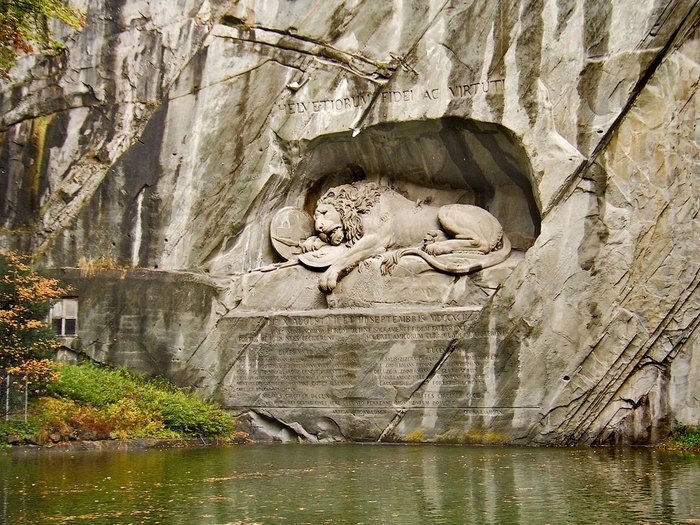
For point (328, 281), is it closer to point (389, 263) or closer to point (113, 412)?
point (389, 263)

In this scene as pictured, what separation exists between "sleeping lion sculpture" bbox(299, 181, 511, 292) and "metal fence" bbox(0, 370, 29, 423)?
4.53 m

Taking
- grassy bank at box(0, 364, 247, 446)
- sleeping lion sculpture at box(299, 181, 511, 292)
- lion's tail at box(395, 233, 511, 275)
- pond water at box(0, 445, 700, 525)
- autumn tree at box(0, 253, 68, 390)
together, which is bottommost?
pond water at box(0, 445, 700, 525)

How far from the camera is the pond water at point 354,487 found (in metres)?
6.51

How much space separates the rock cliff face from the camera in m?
11.8

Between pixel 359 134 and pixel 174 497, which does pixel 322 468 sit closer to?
pixel 174 497

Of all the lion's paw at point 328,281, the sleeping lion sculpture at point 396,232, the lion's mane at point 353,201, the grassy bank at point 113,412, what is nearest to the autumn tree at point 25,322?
the grassy bank at point 113,412

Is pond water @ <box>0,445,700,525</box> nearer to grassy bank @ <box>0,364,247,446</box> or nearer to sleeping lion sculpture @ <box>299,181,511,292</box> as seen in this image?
grassy bank @ <box>0,364,247,446</box>

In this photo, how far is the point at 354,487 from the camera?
7938 mm

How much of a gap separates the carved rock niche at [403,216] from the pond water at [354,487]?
111 inches

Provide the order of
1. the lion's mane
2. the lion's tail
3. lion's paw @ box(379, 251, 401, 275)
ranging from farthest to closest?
the lion's mane
lion's paw @ box(379, 251, 401, 275)
the lion's tail

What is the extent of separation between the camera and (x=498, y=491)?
7613 millimetres

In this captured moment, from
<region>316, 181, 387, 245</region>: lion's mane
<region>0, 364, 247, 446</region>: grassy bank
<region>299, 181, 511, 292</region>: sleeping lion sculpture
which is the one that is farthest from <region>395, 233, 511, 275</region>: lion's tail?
<region>0, 364, 247, 446</region>: grassy bank

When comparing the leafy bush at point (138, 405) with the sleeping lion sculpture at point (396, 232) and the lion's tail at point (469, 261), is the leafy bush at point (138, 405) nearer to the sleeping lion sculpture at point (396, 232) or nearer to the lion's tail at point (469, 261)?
the sleeping lion sculpture at point (396, 232)

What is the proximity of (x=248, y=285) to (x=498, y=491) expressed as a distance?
22.8 feet
